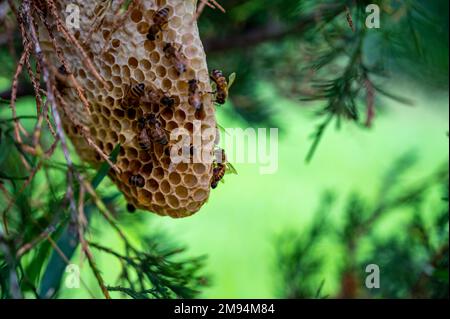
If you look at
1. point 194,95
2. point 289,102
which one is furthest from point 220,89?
point 289,102

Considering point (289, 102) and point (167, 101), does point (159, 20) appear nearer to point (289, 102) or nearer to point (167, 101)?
point (167, 101)

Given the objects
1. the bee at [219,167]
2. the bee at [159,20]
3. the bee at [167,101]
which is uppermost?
the bee at [159,20]

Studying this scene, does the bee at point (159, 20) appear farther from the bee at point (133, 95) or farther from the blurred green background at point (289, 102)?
the blurred green background at point (289, 102)

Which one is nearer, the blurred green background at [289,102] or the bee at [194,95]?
the bee at [194,95]

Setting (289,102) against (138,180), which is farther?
(289,102)

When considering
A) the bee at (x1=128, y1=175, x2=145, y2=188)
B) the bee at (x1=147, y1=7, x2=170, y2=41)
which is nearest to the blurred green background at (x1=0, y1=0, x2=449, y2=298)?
the bee at (x1=128, y1=175, x2=145, y2=188)

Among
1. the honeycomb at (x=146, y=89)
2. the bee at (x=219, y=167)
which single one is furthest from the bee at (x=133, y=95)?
the bee at (x=219, y=167)
